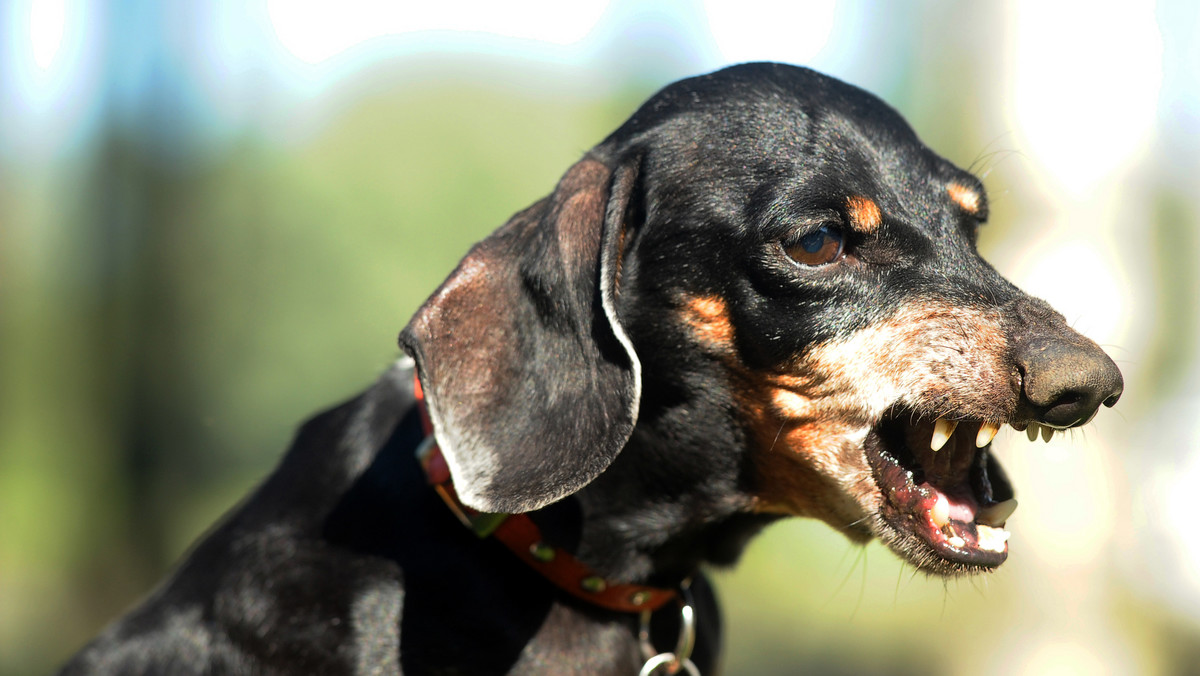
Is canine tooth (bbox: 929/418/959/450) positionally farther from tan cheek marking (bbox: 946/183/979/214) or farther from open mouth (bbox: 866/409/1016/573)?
tan cheek marking (bbox: 946/183/979/214)

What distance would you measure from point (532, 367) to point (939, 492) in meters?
1.07

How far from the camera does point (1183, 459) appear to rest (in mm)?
6055

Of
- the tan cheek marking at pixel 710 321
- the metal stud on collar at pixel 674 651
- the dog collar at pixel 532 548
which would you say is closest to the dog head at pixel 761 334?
the tan cheek marking at pixel 710 321

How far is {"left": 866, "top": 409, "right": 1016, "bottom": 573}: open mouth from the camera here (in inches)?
93.0

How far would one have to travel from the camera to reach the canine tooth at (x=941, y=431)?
7.71 ft

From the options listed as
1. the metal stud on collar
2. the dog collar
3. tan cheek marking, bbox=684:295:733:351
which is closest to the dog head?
tan cheek marking, bbox=684:295:733:351

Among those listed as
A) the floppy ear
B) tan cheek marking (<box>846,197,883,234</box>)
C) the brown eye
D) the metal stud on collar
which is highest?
tan cheek marking (<box>846,197,883,234</box>)

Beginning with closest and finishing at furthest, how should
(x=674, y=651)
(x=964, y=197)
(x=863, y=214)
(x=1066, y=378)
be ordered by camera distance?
(x=1066, y=378) → (x=863, y=214) → (x=964, y=197) → (x=674, y=651)

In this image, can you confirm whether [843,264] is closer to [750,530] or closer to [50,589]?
[750,530]

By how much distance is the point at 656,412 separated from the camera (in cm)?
263

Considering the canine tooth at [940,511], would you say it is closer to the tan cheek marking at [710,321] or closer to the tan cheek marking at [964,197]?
the tan cheek marking at [710,321]

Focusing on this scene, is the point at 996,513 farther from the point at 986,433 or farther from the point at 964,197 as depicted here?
the point at 964,197

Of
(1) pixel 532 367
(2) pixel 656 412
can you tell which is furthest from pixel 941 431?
(1) pixel 532 367

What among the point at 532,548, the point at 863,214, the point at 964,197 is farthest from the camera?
the point at 964,197
